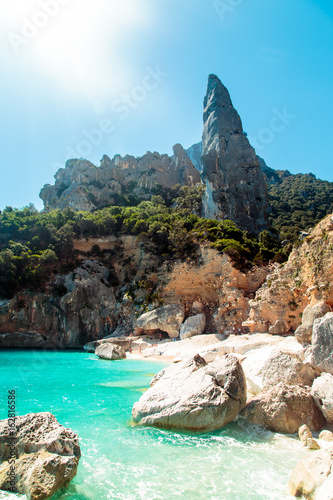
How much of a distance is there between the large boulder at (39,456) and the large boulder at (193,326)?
23978 mm

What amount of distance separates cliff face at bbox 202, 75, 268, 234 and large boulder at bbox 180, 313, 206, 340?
2370 centimetres

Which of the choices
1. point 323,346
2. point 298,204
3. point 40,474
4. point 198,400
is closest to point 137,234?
point 323,346

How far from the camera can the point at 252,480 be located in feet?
19.0

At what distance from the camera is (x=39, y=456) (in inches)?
211

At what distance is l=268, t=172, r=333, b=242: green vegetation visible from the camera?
51656mm

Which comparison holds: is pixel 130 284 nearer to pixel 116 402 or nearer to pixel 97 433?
pixel 116 402

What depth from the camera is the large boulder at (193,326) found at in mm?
29328

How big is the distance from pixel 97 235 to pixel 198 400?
3986cm

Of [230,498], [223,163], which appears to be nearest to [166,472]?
[230,498]

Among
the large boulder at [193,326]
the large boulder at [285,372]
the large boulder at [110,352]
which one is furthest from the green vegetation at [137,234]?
the large boulder at [285,372]

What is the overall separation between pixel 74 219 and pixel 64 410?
130 feet

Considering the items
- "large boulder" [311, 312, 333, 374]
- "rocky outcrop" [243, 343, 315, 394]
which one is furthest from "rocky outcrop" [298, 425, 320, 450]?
"large boulder" [311, 312, 333, 374]

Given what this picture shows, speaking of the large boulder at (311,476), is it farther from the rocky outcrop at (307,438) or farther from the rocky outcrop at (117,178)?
the rocky outcrop at (117,178)

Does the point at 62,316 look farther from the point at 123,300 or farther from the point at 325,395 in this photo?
the point at 325,395
